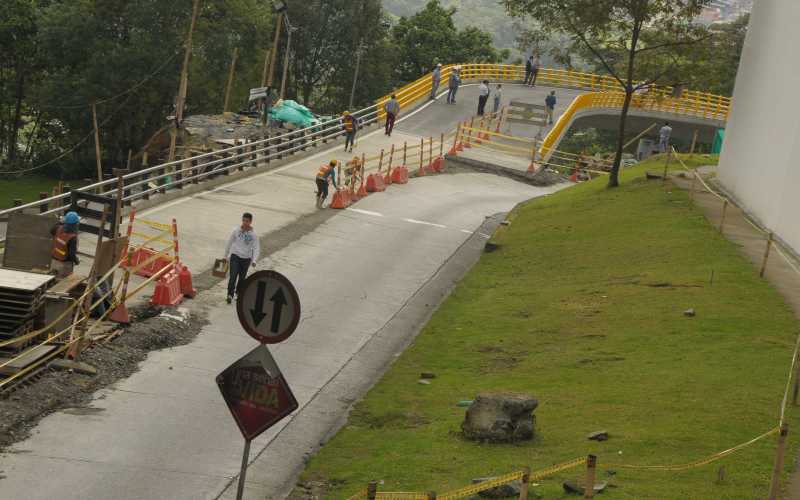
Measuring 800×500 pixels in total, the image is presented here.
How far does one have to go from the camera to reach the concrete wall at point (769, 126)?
26125mm

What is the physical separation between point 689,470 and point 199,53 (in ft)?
172

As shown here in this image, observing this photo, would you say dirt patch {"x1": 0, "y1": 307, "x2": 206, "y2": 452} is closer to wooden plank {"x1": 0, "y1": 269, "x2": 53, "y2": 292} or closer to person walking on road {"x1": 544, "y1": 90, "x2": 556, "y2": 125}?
wooden plank {"x1": 0, "y1": 269, "x2": 53, "y2": 292}

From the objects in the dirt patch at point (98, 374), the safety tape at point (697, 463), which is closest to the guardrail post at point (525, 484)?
the safety tape at point (697, 463)

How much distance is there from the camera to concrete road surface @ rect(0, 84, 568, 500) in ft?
39.8

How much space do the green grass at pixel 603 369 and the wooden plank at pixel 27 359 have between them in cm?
379

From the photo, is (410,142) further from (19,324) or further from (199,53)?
(19,324)

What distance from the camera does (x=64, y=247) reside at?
1770 cm

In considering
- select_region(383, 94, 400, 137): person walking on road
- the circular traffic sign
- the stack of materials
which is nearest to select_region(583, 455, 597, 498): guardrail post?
the circular traffic sign

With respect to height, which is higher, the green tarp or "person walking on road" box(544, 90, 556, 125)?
"person walking on road" box(544, 90, 556, 125)

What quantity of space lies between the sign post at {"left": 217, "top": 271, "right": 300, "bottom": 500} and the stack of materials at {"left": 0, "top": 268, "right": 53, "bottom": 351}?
570 centimetres

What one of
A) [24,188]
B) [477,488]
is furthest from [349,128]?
[477,488]

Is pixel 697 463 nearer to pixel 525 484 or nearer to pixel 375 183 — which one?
pixel 525 484

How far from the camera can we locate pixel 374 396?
15906 millimetres

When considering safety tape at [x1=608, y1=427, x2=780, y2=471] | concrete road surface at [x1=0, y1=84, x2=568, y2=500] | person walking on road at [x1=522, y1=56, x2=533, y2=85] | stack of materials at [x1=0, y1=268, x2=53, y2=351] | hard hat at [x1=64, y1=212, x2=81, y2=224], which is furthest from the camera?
person walking on road at [x1=522, y1=56, x2=533, y2=85]
